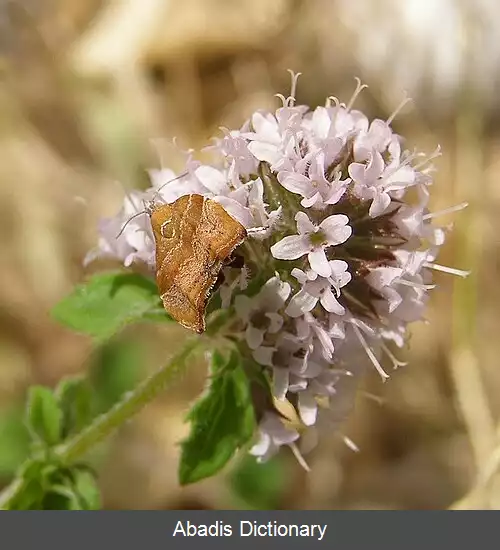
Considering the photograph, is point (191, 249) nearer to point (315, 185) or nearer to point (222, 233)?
point (222, 233)

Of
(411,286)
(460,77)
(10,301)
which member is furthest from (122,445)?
(460,77)

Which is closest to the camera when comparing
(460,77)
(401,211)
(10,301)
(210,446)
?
(401,211)

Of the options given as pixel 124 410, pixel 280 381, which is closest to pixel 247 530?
pixel 124 410

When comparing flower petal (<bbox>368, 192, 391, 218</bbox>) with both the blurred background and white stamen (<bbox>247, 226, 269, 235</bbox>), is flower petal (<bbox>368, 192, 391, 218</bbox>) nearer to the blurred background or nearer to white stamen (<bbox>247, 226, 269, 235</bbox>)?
white stamen (<bbox>247, 226, 269, 235</bbox>)

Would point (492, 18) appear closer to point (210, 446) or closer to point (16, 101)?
point (16, 101)

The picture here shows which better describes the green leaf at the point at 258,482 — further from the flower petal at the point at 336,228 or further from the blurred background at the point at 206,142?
the flower petal at the point at 336,228

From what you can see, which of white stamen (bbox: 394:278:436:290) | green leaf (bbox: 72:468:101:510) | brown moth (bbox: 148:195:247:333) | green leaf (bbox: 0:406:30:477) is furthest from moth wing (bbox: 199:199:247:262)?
green leaf (bbox: 0:406:30:477)
